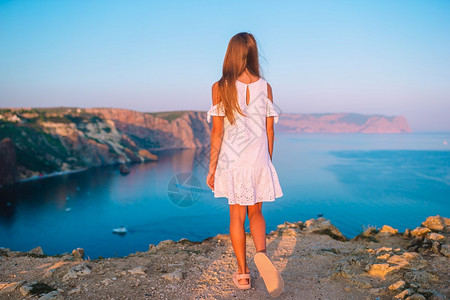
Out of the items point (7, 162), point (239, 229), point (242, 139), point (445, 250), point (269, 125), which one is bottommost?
point (7, 162)

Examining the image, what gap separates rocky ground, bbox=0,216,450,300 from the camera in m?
3.00

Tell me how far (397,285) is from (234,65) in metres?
2.68

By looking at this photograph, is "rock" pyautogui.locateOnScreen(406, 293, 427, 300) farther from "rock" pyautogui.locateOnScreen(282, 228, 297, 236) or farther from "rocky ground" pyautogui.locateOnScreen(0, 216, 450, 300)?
"rock" pyautogui.locateOnScreen(282, 228, 297, 236)

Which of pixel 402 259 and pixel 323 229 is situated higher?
pixel 402 259

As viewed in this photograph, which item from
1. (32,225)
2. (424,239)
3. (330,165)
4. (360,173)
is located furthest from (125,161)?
(424,239)

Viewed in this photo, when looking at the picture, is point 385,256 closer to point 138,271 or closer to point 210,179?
point 210,179

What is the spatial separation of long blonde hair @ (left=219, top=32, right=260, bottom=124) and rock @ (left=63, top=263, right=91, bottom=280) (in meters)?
2.43

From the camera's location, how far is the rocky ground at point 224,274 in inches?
118

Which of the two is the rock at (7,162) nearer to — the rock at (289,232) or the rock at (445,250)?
the rock at (289,232)

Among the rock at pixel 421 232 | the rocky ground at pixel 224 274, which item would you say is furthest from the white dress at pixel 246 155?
the rock at pixel 421 232

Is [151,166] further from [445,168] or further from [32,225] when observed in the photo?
[445,168]

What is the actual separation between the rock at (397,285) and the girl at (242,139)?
4.46 feet

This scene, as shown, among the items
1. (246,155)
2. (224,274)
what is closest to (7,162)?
(224,274)

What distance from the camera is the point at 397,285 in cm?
303
